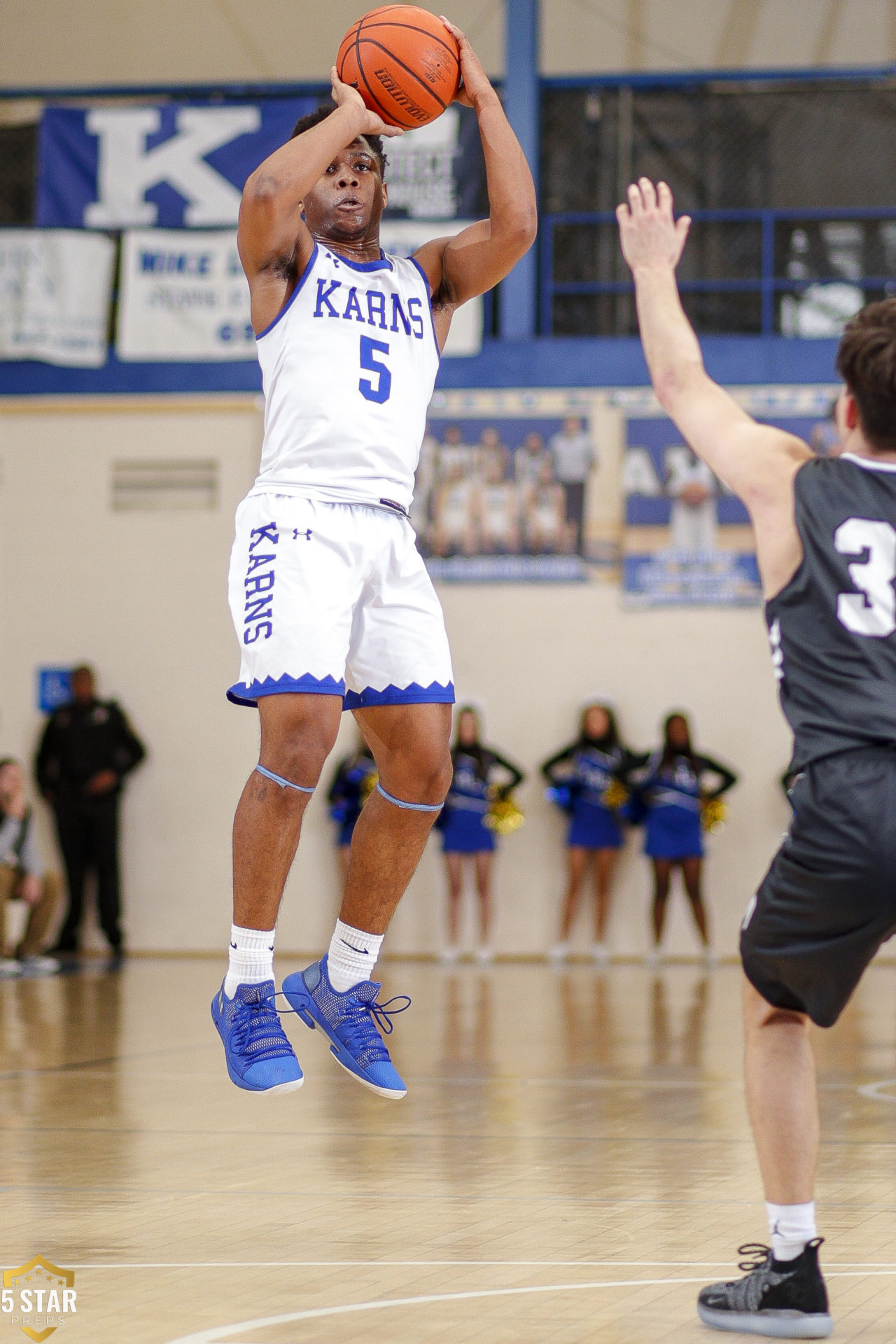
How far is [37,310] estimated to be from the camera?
41.9 ft

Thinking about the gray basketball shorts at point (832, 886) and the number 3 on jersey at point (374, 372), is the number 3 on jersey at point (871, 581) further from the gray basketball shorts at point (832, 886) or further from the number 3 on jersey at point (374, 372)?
the number 3 on jersey at point (374, 372)

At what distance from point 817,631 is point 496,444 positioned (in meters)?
10.5

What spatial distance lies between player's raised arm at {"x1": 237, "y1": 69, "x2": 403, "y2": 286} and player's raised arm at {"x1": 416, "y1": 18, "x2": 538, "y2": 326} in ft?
1.10

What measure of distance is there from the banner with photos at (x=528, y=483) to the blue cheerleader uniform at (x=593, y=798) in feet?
5.02

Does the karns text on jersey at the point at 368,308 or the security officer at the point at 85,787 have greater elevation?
the karns text on jersey at the point at 368,308

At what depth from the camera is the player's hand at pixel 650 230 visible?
2967 mm

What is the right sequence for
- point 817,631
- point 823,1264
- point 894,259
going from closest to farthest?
point 817,631, point 823,1264, point 894,259

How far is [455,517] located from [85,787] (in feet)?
12.5

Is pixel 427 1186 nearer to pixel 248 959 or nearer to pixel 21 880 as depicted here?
pixel 248 959

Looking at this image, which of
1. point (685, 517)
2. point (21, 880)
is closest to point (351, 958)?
point (21, 880)

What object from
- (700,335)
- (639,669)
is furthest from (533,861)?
(700,335)

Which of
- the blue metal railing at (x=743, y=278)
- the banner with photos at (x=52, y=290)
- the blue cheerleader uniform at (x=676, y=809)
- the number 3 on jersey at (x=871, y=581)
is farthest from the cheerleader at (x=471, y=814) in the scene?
the number 3 on jersey at (x=871, y=581)

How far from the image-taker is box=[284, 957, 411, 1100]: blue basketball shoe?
3574mm

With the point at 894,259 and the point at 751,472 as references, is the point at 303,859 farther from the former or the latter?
the point at 751,472
